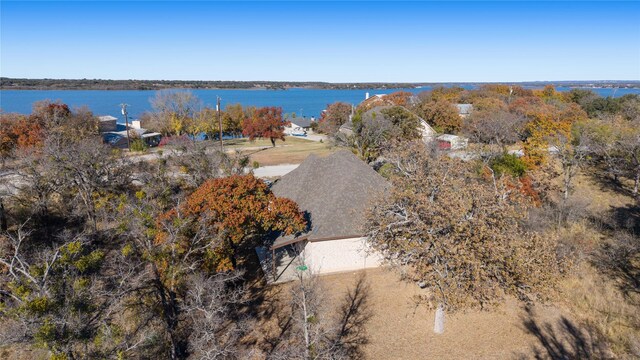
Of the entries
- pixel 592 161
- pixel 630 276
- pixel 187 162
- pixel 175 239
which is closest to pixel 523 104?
pixel 592 161

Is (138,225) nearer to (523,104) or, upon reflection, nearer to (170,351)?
(170,351)

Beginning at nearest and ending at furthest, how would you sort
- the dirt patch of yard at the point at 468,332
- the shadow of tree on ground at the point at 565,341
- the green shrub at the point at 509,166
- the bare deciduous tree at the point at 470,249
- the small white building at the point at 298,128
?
the bare deciduous tree at the point at 470,249
the shadow of tree on ground at the point at 565,341
the dirt patch of yard at the point at 468,332
the green shrub at the point at 509,166
the small white building at the point at 298,128

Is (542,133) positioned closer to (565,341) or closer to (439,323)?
(565,341)

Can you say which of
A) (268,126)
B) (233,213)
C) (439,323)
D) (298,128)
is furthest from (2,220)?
(298,128)

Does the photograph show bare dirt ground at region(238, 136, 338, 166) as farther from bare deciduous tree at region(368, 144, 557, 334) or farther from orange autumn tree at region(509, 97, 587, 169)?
bare deciduous tree at region(368, 144, 557, 334)

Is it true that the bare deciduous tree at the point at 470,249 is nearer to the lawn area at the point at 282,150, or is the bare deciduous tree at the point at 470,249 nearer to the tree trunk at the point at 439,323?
the tree trunk at the point at 439,323

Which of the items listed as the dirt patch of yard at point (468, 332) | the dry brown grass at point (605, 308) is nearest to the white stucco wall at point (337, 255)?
the dirt patch of yard at point (468, 332)
